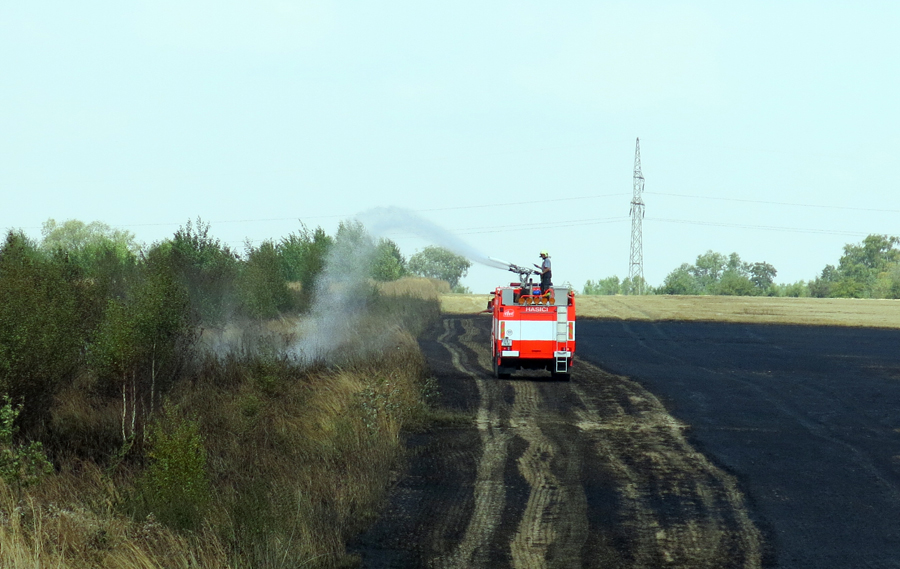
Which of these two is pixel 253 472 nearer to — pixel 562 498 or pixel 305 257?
pixel 562 498

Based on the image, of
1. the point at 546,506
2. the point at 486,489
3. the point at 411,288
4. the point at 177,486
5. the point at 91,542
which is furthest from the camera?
the point at 411,288

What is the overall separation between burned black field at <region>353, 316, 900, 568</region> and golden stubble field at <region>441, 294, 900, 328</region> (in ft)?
104

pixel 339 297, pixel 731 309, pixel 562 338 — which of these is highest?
pixel 339 297

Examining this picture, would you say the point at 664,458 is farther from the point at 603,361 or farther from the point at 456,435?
the point at 603,361

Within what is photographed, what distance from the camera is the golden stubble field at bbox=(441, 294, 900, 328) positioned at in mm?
58125

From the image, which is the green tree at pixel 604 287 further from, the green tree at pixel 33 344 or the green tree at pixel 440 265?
the green tree at pixel 33 344

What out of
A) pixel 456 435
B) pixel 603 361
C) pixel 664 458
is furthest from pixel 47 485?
pixel 603 361

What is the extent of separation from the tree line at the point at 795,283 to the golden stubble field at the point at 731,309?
1828 centimetres

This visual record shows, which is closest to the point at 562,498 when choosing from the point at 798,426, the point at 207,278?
the point at 798,426

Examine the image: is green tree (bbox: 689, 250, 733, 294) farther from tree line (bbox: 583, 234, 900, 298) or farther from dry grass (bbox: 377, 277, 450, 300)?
dry grass (bbox: 377, 277, 450, 300)

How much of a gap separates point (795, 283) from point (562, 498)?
411ft

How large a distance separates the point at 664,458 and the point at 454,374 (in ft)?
40.0

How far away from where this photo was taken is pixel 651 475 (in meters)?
13.2

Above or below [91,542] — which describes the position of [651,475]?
below
